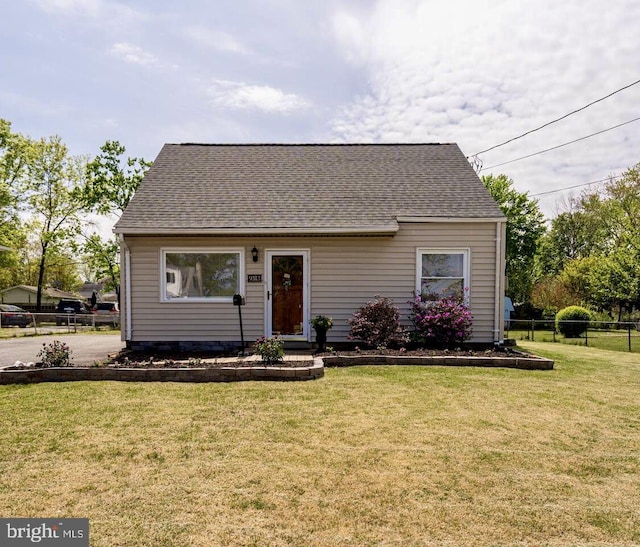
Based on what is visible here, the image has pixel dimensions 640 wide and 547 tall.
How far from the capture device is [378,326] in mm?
8648

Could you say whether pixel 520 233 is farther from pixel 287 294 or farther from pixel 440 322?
pixel 287 294

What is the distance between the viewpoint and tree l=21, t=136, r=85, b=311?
27812 mm

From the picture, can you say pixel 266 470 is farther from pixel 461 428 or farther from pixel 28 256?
pixel 28 256

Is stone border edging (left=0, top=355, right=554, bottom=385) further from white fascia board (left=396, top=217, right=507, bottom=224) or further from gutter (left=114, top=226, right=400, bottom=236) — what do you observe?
white fascia board (left=396, top=217, right=507, bottom=224)

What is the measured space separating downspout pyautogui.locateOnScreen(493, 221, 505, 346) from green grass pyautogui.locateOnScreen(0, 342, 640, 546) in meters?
3.27

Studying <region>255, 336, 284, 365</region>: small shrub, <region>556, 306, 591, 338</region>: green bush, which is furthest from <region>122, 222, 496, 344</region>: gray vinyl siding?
<region>556, 306, 591, 338</region>: green bush

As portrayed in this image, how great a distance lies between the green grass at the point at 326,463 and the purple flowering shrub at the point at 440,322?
2667mm

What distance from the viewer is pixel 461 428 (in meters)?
4.36

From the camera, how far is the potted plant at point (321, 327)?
8.43 metres

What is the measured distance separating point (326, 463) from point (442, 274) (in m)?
6.60

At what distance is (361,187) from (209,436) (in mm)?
7529

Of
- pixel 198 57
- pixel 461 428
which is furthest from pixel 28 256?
pixel 461 428

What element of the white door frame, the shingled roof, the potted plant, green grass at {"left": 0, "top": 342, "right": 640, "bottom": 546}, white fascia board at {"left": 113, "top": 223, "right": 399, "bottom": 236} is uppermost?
the shingled roof

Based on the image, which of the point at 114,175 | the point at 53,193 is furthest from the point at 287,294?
the point at 53,193
